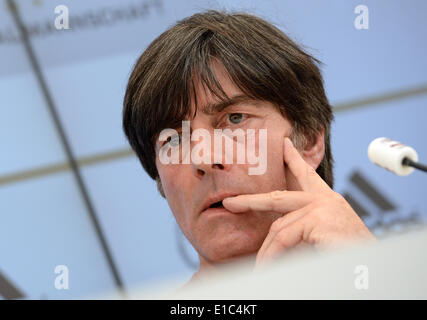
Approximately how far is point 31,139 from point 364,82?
1468 mm

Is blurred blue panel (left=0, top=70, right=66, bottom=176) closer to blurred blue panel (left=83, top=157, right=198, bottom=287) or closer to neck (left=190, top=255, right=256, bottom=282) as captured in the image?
blurred blue panel (left=83, top=157, right=198, bottom=287)

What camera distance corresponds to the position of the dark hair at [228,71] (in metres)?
1.23

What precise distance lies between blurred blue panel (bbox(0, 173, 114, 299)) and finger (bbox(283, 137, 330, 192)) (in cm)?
140

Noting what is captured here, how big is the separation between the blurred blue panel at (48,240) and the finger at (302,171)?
4.59ft

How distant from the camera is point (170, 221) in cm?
256

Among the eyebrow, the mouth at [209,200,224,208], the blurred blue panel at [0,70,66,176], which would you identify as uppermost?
the blurred blue panel at [0,70,66,176]

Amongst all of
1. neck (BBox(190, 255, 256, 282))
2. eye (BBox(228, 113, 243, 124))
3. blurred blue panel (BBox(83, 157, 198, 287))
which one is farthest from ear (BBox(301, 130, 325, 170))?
blurred blue panel (BBox(83, 157, 198, 287))

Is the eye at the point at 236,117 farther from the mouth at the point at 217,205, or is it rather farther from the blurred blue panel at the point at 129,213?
the blurred blue panel at the point at 129,213

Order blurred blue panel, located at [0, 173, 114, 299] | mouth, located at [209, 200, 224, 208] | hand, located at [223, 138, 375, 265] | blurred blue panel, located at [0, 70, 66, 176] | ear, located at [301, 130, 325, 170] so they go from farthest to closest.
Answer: blurred blue panel, located at [0, 70, 66, 176], blurred blue panel, located at [0, 173, 114, 299], ear, located at [301, 130, 325, 170], mouth, located at [209, 200, 224, 208], hand, located at [223, 138, 375, 265]

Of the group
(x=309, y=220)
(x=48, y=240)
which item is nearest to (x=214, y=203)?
(x=309, y=220)

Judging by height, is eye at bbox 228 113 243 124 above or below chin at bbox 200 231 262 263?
above

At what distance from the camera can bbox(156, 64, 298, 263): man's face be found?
114cm

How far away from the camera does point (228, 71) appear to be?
1226mm

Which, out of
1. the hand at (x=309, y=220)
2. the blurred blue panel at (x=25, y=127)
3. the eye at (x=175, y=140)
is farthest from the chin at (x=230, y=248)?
the blurred blue panel at (x=25, y=127)
